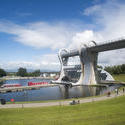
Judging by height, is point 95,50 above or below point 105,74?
above

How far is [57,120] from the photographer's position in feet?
55.3

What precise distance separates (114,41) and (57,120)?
5014 cm

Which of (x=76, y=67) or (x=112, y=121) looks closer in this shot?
(x=112, y=121)

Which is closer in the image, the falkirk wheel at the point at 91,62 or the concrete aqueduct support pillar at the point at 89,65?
the falkirk wheel at the point at 91,62

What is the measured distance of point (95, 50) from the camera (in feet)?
233

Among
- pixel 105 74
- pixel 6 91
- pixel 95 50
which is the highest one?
pixel 95 50

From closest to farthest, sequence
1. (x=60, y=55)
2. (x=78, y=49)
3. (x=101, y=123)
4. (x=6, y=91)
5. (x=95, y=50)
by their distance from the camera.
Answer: (x=101, y=123), (x=6, y=91), (x=95, y=50), (x=78, y=49), (x=60, y=55)

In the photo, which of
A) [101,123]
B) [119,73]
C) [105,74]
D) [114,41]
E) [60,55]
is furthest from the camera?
[119,73]

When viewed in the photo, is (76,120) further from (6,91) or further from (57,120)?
(6,91)

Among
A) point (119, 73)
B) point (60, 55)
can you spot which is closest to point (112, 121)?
point (60, 55)

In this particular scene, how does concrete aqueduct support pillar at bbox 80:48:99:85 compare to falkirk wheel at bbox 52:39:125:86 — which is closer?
falkirk wheel at bbox 52:39:125:86

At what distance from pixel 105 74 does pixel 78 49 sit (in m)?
24.0

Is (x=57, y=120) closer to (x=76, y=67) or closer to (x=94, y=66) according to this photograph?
(x=94, y=66)

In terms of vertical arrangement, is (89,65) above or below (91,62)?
below
